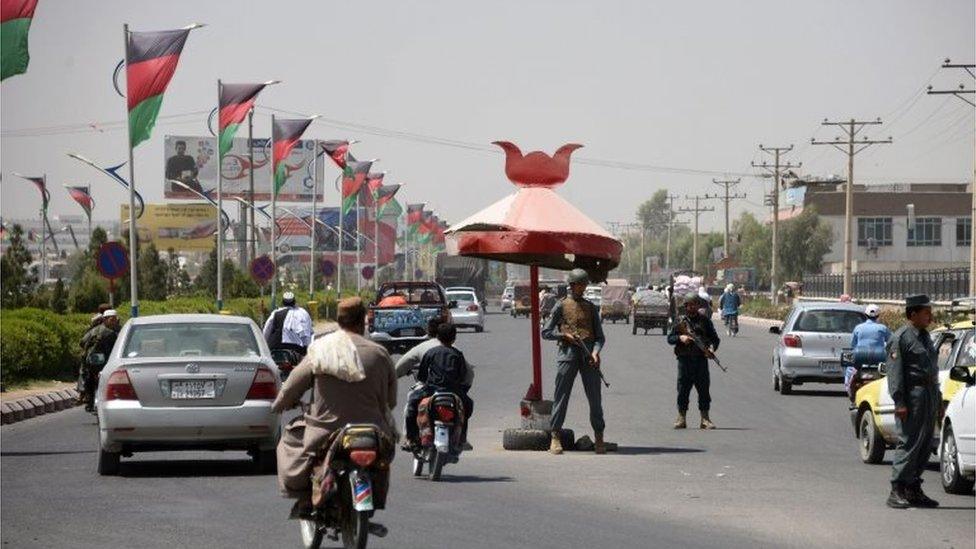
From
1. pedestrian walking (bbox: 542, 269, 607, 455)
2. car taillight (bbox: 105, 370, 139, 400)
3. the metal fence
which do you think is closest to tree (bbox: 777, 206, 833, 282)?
the metal fence

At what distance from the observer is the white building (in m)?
150

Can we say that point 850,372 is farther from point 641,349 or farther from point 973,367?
point 641,349

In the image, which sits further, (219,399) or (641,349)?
(641,349)

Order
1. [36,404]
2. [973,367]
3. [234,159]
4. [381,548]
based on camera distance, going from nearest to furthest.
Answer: [381,548], [973,367], [36,404], [234,159]

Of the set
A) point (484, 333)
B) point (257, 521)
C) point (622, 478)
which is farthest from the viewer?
point (484, 333)

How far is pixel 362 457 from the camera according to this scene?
33.7 ft

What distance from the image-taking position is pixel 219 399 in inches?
634

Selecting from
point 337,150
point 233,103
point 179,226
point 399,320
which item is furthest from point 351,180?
point 179,226

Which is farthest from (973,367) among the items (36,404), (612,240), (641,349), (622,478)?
(641,349)

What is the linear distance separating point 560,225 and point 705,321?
13.1 feet

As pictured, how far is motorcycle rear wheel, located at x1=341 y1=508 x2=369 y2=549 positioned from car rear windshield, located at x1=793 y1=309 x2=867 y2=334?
20.4 meters

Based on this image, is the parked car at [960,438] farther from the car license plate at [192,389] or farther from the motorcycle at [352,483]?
the car license plate at [192,389]

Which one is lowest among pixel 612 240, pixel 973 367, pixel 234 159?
pixel 973 367

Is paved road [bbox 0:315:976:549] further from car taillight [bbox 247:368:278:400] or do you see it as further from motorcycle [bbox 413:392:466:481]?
car taillight [bbox 247:368:278:400]
